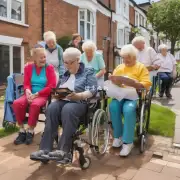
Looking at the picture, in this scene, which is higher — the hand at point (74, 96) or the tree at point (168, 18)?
the tree at point (168, 18)

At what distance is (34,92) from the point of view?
4094mm

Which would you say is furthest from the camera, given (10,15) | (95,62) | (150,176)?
(10,15)

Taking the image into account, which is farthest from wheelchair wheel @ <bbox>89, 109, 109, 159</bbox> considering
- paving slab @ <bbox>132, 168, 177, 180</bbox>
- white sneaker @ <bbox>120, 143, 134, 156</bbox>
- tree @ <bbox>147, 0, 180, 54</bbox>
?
tree @ <bbox>147, 0, 180, 54</bbox>

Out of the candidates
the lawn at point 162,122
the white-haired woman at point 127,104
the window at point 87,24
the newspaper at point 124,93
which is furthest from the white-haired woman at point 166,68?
the window at point 87,24

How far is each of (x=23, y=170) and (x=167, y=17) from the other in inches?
754

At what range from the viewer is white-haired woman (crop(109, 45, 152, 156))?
345 centimetres

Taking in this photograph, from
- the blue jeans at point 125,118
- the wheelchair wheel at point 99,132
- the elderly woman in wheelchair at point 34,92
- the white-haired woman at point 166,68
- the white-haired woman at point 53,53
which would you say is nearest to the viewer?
the wheelchair wheel at point 99,132

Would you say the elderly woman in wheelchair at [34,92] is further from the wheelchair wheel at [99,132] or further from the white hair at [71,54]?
the wheelchair wheel at [99,132]

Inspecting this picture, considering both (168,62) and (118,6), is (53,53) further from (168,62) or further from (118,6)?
(118,6)

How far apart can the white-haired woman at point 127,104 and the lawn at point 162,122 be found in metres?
0.93

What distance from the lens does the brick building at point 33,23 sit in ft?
34.8

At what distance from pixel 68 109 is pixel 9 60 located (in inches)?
331

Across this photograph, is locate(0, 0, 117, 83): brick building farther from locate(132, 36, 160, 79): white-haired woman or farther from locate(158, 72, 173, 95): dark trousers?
locate(132, 36, 160, 79): white-haired woman

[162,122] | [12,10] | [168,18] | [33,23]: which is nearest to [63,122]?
[162,122]
